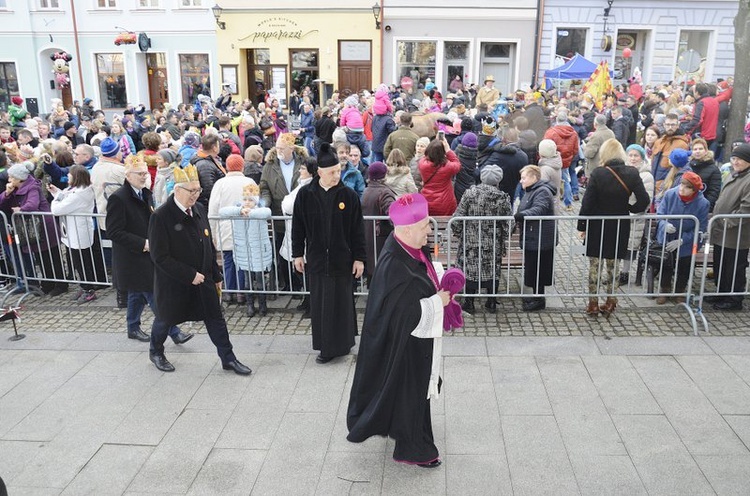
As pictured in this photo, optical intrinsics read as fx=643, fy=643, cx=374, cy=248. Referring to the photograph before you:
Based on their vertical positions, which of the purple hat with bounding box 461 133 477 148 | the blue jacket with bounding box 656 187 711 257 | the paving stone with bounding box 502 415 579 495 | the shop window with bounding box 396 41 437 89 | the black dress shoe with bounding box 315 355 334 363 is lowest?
the paving stone with bounding box 502 415 579 495

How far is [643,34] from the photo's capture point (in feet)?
81.0

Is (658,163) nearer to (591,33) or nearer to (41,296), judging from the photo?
(41,296)

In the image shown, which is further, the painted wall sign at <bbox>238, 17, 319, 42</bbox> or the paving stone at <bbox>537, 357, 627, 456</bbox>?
the painted wall sign at <bbox>238, 17, 319, 42</bbox>

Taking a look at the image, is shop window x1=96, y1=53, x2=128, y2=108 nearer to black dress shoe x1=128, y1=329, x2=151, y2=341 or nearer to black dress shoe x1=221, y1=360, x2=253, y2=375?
black dress shoe x1=128, y1=329, x2=151, y2=341

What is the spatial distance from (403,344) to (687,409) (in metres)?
2.61

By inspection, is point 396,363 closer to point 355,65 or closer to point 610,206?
point 610,206

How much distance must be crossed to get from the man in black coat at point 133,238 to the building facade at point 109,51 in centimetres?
2232

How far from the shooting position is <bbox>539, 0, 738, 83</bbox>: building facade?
2397cm

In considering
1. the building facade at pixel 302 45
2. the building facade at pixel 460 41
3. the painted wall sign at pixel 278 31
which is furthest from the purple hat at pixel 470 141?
the painted wall sign at pixel 278 31

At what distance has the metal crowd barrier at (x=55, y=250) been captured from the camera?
7.84 metres

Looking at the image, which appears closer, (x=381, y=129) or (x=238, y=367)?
(x=238, y=367)

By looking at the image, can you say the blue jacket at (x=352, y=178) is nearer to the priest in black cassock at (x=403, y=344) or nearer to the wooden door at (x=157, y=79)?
the priest in black cassock at (x=403, y=344)

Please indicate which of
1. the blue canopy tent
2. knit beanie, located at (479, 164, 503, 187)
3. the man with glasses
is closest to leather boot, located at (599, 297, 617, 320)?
knit beanie, located at (479, 164, 503, 187)

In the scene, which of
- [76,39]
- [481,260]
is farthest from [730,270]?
[76,39]
